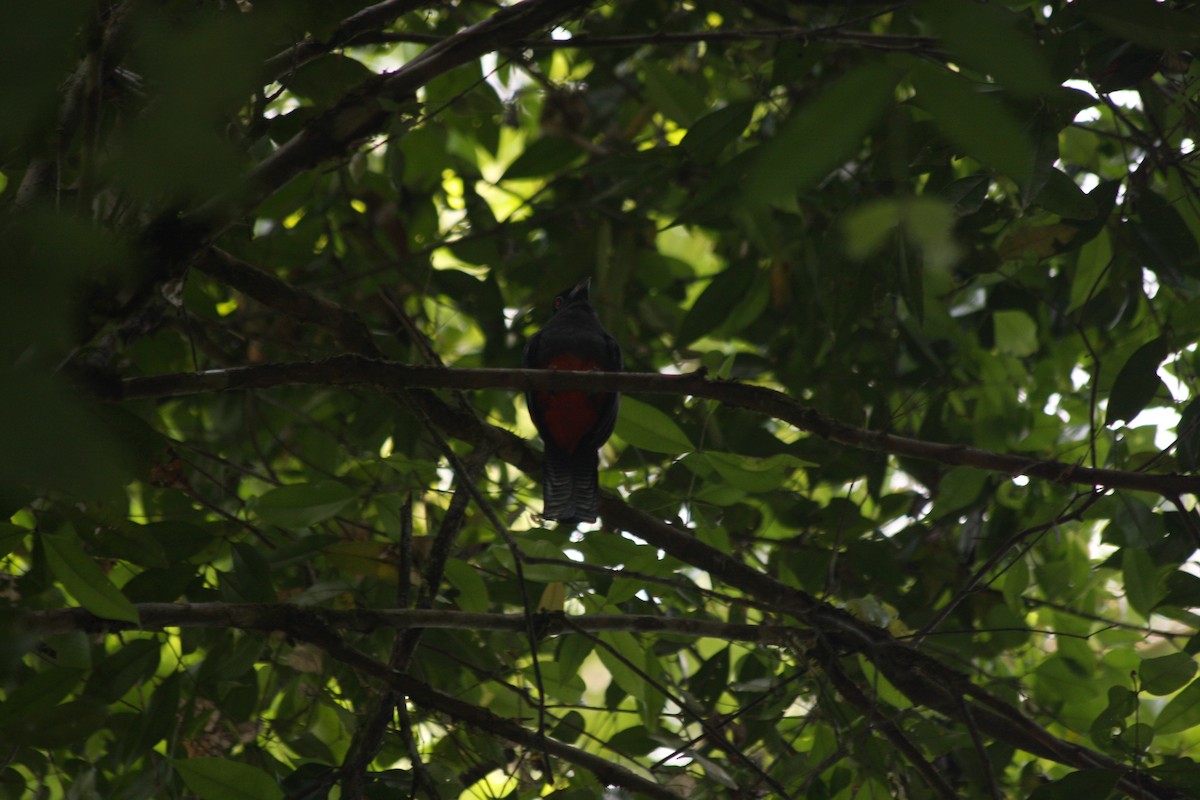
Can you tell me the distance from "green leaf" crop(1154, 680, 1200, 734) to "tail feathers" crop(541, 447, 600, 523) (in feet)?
4.99

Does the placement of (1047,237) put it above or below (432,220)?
below

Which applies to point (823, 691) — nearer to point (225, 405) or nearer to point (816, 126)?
point (816, 126)

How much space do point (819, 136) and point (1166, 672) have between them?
207 cm

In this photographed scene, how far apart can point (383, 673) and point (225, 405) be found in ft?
5.70

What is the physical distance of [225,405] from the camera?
140 inches

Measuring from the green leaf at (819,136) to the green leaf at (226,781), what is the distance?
170cm

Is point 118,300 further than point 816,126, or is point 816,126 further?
point 118,300

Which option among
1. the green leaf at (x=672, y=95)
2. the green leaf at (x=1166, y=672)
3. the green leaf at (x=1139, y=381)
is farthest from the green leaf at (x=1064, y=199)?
the green leaf at (x=672, y=95)

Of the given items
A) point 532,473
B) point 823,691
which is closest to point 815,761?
point 823,691

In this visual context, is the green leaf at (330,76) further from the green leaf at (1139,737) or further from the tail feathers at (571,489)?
the green leaf at (1139,737)

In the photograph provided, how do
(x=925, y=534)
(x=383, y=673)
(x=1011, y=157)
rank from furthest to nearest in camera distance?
(x=925, y=534)
(x=383, y=673)
(x=1011, y=157)

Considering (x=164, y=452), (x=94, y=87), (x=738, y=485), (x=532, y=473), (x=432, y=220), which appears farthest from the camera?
(x=432, y=220)

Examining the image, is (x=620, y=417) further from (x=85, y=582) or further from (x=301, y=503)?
(x=85, y=582)

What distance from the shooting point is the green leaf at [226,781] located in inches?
76.8
